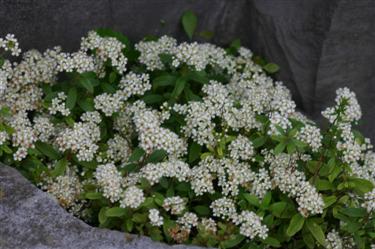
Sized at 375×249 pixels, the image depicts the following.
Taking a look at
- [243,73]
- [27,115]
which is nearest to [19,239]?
[27,115]

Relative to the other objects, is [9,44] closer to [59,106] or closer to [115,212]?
[59,106]

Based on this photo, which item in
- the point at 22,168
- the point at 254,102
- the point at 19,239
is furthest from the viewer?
the point at 254,102

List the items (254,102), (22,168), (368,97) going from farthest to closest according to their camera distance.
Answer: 1. (368,97)
2. (254,102)
3. (22,168)

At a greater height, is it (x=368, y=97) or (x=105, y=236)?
(x=368, y=97)

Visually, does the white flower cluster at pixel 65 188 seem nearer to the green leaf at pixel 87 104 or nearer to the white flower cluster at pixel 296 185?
Result: the green leaf at pixel 87 104

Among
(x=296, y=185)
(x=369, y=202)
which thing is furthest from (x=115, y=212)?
(x=369, y=202)

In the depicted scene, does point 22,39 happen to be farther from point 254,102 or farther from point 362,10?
point 362,10

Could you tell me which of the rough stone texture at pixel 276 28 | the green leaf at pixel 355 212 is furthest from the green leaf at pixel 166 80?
the green leaf at pixel 355 212

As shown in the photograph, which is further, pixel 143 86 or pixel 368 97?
pixel 368 97
